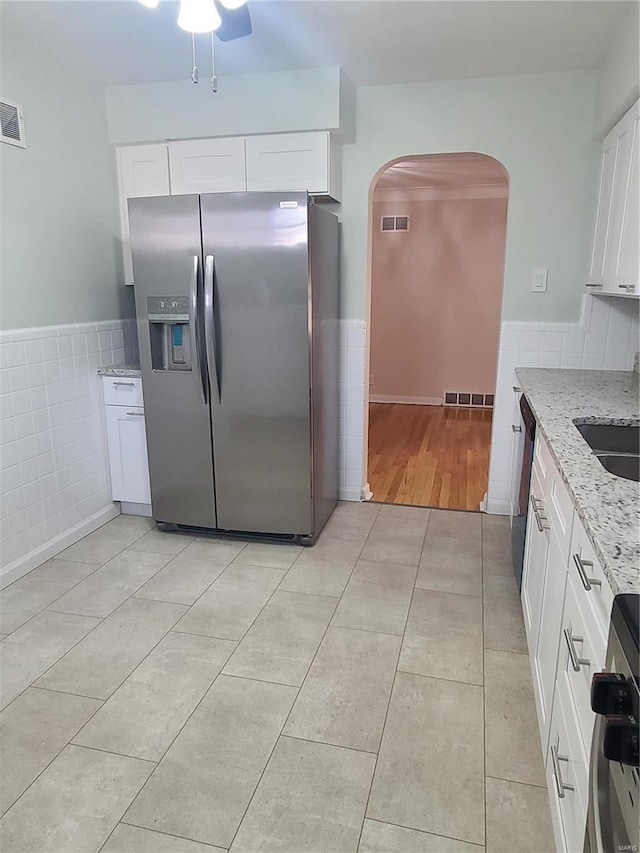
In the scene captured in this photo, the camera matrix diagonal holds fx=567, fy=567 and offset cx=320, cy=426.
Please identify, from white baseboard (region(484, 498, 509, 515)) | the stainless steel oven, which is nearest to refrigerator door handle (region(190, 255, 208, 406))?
white baseboard (region(484, 498, 509, 515))

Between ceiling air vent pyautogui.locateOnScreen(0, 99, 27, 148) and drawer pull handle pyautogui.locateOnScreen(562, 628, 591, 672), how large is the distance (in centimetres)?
293

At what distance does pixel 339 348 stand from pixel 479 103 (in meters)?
1.52

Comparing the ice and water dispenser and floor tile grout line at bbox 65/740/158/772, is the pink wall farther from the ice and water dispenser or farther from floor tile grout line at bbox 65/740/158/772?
floor tile grout line at bbox 65/740/158/772

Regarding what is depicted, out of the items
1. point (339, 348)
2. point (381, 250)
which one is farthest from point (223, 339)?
point (381, 250)

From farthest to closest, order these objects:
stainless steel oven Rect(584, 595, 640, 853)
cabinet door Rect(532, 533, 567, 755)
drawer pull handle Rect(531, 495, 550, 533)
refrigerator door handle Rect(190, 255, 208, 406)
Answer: refrigerator door handle Rect(190, 255, 208, 406)
drawer pull handle Rect(531, 495, 550, 533)
cabinet door Rect(532, 533, 567, 755)
stainless steel oven Rect(584, 595, 640, 853)

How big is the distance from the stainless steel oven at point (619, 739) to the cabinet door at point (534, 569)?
0.90 m

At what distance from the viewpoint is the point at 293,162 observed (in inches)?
120

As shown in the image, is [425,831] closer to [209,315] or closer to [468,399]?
[209,315]

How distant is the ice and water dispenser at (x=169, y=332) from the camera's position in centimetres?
288

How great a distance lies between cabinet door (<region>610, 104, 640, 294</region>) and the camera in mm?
2211

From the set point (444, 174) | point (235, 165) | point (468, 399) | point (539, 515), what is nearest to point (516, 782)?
point (539, 515)

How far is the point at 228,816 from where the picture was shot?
151cm

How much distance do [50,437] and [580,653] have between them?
8.55 feet

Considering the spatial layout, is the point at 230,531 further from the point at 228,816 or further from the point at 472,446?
the point at 472,446
